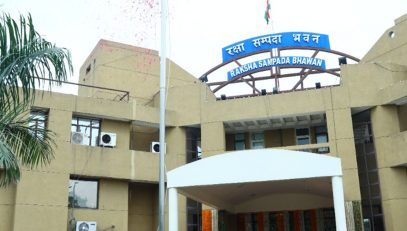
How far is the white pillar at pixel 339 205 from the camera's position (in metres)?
13.1

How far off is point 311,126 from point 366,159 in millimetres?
3064

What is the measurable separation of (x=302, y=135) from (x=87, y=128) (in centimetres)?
920

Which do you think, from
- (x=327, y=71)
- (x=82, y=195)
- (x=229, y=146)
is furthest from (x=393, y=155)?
(x=82, y=195)

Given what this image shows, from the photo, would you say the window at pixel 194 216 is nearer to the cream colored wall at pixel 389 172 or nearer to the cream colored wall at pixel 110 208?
the cream colored wall at pixel 110 208

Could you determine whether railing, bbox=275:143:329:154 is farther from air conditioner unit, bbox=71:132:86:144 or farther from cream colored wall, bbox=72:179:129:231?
air conditioner unit, bbox=71:132:86:144

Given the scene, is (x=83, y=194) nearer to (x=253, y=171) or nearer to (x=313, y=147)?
(x=253, y=171)

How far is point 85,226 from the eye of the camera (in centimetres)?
1912

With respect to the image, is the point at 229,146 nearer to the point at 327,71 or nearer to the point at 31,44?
the point at 327,71

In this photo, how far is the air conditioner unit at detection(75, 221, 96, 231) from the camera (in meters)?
19.0

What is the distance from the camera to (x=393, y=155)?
18.8m

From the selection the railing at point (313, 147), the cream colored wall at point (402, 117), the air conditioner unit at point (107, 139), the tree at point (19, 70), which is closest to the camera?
the tree at point (19, 70)

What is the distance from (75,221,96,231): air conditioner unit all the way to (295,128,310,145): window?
9353 mm

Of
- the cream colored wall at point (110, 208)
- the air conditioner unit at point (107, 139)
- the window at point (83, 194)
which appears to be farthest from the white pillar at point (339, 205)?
the window at point (83, 194)

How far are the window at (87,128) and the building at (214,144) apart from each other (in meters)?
0.04
